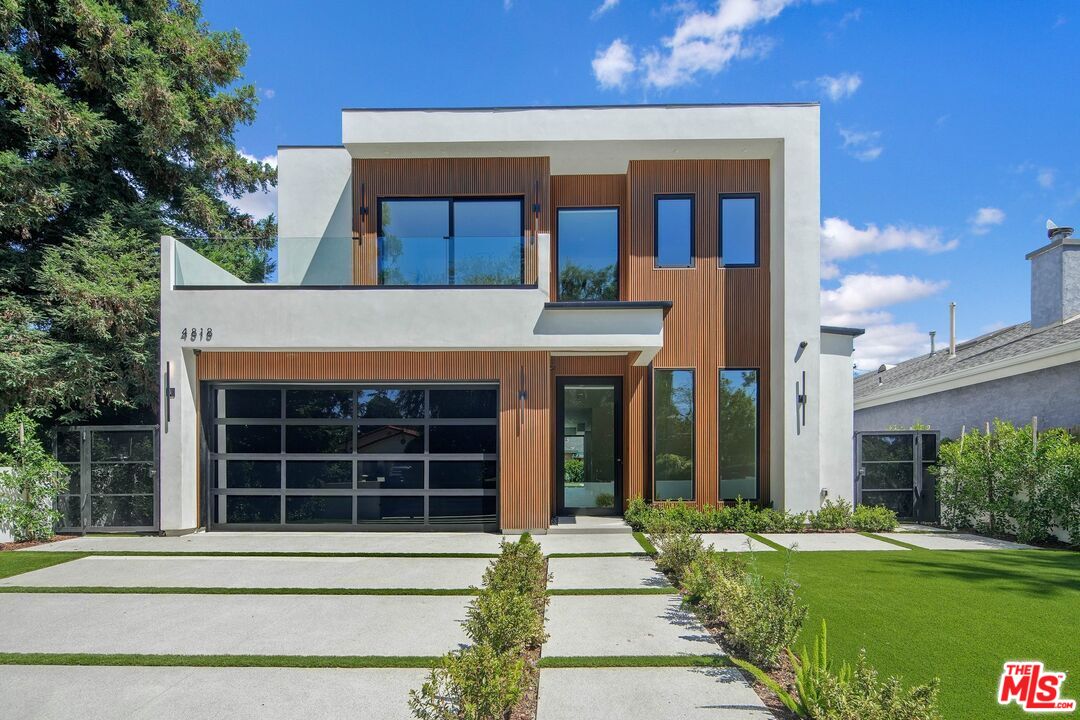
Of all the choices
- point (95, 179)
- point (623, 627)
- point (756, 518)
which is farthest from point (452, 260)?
point (95, 179)

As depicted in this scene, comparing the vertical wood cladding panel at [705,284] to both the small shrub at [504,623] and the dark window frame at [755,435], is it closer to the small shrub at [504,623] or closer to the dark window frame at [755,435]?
the dark window frame at [755,435]

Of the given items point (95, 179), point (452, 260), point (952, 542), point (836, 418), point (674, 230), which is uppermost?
point (95, 179)

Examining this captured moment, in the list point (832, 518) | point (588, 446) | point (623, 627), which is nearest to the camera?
point (623, 627)

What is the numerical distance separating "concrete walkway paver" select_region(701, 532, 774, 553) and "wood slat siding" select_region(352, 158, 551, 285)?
648 cm

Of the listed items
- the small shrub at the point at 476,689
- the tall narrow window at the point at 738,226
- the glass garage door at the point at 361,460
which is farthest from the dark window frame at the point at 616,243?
the small shrub at the point at 476,689

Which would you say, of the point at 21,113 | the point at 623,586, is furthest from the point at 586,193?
the point at 21,113

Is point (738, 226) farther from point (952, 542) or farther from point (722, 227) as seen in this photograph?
point (952, 542)

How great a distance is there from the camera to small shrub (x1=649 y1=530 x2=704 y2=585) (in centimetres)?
687

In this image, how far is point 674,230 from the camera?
11.2 m

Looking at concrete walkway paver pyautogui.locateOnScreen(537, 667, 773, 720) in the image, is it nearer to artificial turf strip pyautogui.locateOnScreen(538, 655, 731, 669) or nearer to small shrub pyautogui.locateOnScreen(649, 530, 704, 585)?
artificial turf strip pyautogui.locateOnScreen(538, 655, 731, 669)

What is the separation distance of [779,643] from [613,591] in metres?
2.37

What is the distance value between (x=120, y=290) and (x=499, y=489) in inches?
341

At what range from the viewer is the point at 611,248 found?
1147 centimetres

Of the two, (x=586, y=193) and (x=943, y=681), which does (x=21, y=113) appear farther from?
(x=943, y=681)
